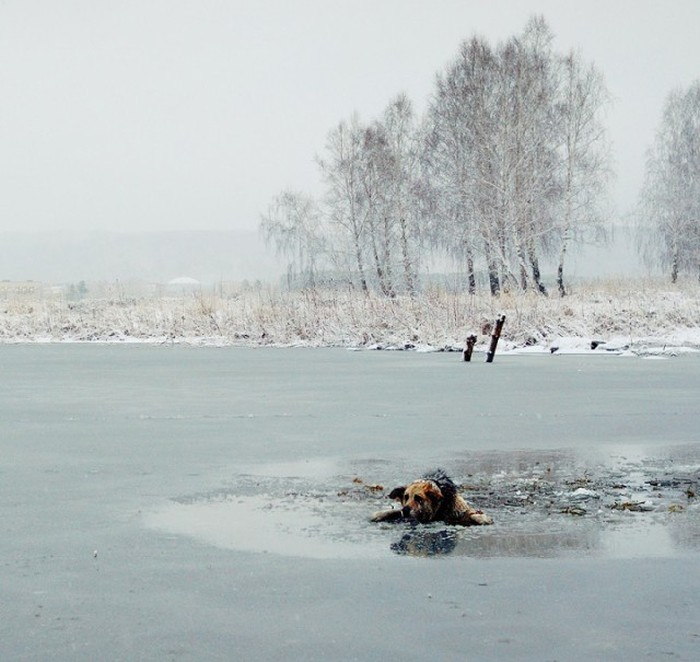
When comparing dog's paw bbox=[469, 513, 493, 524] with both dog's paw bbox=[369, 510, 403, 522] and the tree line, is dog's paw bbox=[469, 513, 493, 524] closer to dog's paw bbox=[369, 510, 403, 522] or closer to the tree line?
dog's paw bbox=[369, 510, 403, 522]

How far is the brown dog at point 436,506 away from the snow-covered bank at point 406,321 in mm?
16797

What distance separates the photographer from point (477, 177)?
35.2 meters

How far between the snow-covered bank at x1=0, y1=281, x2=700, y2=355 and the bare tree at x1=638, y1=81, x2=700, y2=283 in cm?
1439

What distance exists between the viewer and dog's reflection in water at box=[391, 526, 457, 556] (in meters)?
4.86

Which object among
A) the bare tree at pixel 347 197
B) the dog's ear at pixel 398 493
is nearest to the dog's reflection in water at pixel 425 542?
the dog's ear at pixel 398 493

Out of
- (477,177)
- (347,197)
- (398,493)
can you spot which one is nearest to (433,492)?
(398,493)

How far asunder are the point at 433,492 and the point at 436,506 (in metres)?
0.08

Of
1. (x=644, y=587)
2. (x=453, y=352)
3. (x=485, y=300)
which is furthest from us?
(x=485, y=300)

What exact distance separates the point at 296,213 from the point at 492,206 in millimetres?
14999

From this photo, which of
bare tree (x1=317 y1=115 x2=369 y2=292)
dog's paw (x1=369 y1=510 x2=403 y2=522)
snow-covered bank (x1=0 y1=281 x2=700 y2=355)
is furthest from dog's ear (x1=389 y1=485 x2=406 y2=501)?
bare tree (x1=317 y1=115 x2=369 y2=292)

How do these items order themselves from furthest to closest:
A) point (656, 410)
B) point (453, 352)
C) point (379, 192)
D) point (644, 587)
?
point (379, 192) < point (453, 352) < point (656, 410) < point (644, 587)

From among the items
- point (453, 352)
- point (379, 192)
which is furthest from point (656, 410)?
point (379, 192)

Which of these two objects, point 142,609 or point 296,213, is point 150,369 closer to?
point 142,609

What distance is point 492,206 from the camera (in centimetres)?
3562
